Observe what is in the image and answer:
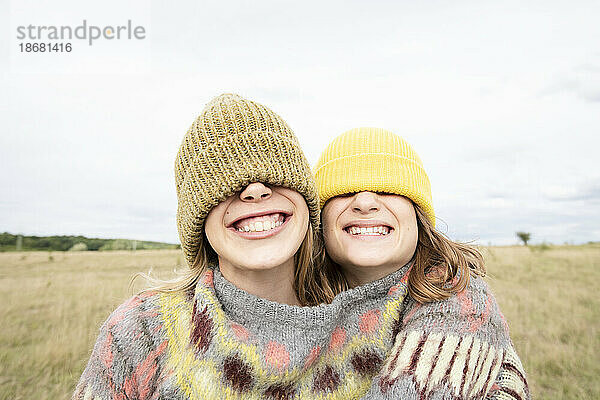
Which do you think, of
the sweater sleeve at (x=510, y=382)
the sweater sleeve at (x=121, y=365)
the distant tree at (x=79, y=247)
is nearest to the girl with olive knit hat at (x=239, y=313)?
the sweater sleeve at (x=121, y=365)

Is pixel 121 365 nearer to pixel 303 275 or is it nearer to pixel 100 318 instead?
pixel 303 275

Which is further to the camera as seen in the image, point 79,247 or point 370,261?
point 79,247

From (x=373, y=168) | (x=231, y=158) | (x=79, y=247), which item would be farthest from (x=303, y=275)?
(x=79, y=247)

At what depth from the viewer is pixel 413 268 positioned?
9.66 ft

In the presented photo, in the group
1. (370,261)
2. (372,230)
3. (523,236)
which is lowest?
(523,236)

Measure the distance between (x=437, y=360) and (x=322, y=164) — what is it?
1407 mm

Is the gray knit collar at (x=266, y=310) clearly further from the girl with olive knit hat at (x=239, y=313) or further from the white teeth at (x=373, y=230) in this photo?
the white teeth at (x=373, y=230)

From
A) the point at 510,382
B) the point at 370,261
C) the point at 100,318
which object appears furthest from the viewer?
the point at 100,318

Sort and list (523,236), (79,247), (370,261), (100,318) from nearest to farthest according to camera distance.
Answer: (370,261), (100,318), (79,247), (523,236)

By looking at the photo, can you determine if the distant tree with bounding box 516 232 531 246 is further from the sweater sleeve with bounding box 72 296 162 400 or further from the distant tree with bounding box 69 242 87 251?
the sweater sleeve with bounding box 72 296 162 400

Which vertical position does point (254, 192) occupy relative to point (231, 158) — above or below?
below

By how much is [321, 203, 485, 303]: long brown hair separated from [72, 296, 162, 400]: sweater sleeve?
4.01ft

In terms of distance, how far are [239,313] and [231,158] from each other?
78 centimetres

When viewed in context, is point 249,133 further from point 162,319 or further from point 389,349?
point 389,349
